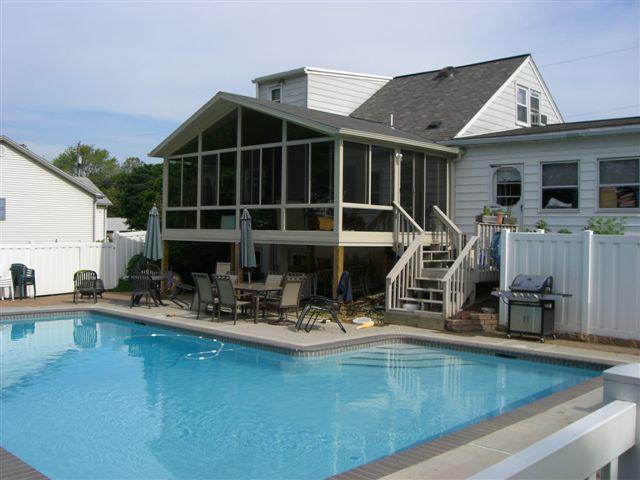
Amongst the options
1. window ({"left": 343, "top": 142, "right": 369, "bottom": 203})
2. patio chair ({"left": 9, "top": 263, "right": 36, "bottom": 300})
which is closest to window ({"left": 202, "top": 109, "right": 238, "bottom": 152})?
window ({"left": 343, "top": 142, "right": 369, "bottom": 203})

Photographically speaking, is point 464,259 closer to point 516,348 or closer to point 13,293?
point 516,348

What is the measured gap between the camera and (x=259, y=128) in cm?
1554

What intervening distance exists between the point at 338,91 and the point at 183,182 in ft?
23.4

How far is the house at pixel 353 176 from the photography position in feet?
44.3

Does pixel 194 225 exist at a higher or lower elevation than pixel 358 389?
higher

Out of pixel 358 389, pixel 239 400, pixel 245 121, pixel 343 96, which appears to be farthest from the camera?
pixel 343 96

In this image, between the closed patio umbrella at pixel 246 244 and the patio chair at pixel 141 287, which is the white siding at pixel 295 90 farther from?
the patio chair at pixel 141 287

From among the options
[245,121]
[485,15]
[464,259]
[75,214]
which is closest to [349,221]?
[464,259]

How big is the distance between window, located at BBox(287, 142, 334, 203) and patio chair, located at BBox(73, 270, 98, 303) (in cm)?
589

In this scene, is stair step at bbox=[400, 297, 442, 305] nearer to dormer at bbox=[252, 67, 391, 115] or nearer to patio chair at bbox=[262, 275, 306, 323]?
patio chair at bbox=[262, 275, 306, 323]

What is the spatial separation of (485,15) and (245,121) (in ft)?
21.5

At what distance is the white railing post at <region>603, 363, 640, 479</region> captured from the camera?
7.50ft

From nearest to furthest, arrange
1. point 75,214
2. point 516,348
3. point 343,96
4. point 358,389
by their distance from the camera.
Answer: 1. point 358,389
2. point 516,348
3. point 343,96
4. point 75,214

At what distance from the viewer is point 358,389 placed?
8.19 metres
